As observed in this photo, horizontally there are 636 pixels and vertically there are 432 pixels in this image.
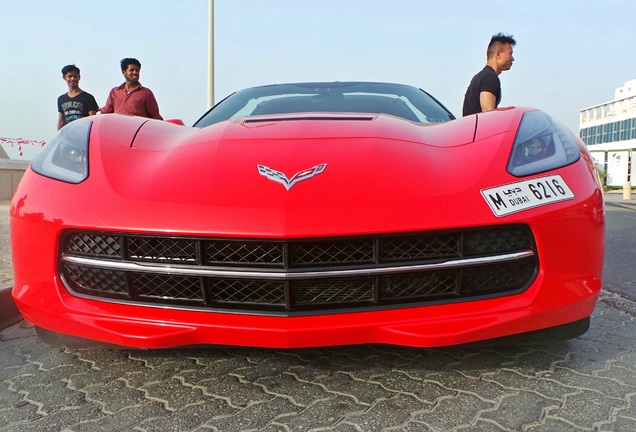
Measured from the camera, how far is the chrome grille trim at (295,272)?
175cm

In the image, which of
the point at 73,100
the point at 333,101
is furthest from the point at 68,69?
the point at 333,101

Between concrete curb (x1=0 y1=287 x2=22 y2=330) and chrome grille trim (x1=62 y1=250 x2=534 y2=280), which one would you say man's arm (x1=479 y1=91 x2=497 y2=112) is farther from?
concrete curb (x1=0 y1=287 x2=22 y2=330)

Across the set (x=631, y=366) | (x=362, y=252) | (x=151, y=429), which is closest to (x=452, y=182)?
(x=362, y=252)

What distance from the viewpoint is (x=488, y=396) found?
186 centimetres

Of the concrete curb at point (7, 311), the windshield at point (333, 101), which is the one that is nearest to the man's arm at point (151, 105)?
the windshield at point (333, 101)

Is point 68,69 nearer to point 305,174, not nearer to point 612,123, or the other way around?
point 305,174

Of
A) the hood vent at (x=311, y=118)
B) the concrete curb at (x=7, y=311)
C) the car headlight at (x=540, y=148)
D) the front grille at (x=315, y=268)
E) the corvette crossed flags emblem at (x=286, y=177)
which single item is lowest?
the concrete curb at (x=7, y=311)

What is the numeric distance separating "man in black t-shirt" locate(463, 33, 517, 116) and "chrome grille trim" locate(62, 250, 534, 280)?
3.10 m

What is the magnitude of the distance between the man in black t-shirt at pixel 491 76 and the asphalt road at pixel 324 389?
105 inches

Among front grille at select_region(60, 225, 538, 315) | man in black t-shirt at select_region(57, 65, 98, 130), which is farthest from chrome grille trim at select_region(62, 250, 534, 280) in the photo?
man in black t-shirt at select_region(57, 65, 98, 130)

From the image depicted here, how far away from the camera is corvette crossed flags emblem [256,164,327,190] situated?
1.87 meters

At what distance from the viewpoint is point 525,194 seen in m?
1.88

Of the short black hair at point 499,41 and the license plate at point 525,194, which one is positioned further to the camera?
the short black hair at point 499,41

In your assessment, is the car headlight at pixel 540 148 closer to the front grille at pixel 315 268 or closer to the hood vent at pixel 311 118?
the front grille at pixel 315 268
